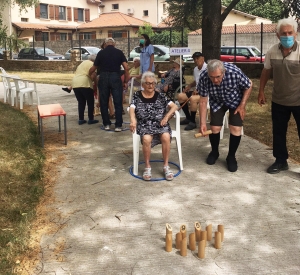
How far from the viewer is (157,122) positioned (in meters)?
5.53

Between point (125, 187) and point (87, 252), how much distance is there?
61.6 inches

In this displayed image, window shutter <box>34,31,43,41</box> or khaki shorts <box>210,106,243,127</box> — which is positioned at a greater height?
window shutter <box>34,31,43,41</box>

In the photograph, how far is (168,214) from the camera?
4395 mm

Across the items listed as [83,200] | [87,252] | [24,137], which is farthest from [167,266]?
[24,137]

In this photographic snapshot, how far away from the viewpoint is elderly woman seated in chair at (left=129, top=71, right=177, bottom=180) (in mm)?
5387

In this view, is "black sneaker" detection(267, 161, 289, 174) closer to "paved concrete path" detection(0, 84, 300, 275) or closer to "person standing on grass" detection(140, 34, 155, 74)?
"paved concrete path" detection(0, 84, 300, 275)

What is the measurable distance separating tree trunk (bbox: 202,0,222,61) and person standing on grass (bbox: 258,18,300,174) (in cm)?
655

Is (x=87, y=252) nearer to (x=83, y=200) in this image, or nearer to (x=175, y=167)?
(x=83, y=200)

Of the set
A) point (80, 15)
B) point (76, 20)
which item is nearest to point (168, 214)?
point (76, 20)

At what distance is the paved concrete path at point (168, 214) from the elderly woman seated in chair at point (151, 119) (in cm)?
33

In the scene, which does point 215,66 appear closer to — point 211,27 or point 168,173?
point 168,173

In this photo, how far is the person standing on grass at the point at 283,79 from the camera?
501 centimetres

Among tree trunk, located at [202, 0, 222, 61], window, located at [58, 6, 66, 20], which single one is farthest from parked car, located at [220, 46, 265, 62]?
window, located at [58, 6, 66, 20]

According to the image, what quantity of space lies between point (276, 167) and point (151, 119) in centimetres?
166
